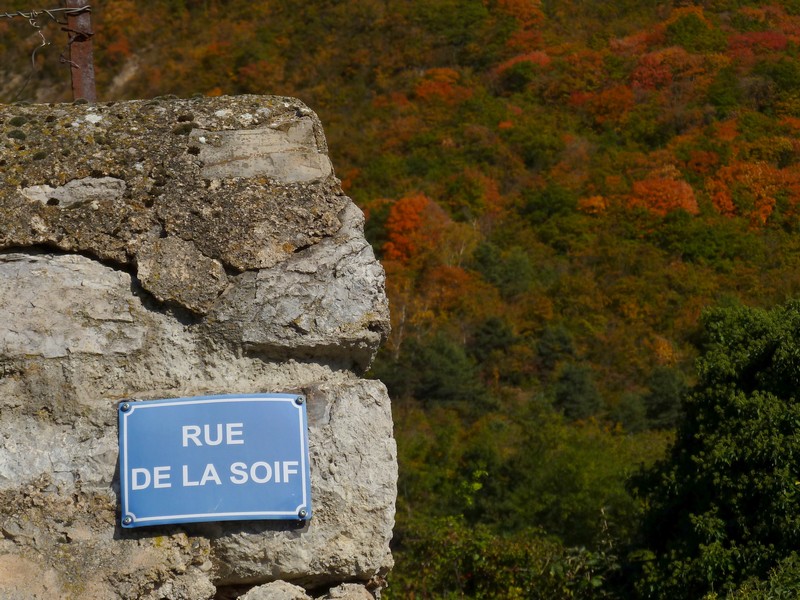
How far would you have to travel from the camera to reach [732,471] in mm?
8547

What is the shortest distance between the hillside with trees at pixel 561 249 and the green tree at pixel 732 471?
24 millimetres

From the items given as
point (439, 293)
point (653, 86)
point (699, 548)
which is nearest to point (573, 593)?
point (699, 548)

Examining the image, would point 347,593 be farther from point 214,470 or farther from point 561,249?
point 561,249

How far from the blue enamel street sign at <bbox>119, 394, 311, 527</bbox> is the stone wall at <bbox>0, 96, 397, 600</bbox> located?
0.06 meters

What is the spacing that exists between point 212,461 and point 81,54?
1.91 meters

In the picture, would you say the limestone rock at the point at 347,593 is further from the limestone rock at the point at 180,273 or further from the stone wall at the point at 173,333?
the limestone rock at the point at 180,273

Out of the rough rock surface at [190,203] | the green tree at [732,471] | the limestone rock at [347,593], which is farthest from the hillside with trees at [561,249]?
the limestone rock at [347,593]

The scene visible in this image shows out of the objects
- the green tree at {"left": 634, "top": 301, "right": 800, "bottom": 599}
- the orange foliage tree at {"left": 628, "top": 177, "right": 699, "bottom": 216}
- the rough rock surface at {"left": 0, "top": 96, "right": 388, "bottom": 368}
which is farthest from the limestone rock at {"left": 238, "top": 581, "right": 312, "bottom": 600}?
the orange foliage tree at {"left": 628, "top": 177, "right": 699, "bottom": 216}

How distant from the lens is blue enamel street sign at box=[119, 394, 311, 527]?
8.50 ft

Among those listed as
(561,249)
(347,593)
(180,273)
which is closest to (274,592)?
(347,593)

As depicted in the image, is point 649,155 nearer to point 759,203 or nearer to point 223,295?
point 759,203

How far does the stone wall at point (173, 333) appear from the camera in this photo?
8.59ft

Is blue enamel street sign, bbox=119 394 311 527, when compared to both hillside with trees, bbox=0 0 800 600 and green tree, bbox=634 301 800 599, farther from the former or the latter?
green tree, bbox=634 301 800 599

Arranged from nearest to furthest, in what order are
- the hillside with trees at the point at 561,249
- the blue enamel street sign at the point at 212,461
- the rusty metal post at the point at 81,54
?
the blue enamel street sign at the point at 212,461
the rusty metal post at the point at 81,54
the hillside with trees at the point at 561,249
